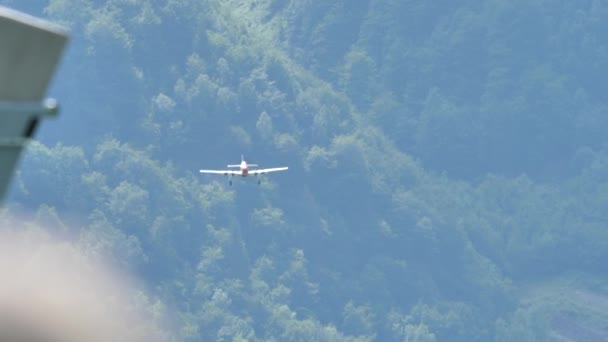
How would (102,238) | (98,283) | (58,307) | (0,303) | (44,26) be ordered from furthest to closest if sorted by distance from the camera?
(102,238) → (98,283) → (58,307) → (0,303) → (44,26)

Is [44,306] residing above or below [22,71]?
below

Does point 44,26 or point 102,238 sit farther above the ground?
point 102,238

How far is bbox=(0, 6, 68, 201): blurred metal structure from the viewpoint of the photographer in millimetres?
9391

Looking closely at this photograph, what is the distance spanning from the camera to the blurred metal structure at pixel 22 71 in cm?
939

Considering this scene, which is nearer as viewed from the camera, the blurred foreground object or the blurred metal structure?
the blurred metal structure

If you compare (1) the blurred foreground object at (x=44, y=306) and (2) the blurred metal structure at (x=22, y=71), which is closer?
(2) the blurred metal structure at (x=22, y=71)

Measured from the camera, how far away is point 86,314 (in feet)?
38.0

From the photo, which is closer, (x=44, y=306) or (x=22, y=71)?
(x=22, y=71)

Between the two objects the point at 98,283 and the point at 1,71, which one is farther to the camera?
the point at 98,283

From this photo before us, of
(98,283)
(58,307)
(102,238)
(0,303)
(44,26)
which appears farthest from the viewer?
(102,238)

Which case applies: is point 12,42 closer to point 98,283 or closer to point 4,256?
point 4,256

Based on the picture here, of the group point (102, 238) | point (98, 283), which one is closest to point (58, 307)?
point (98, 283)

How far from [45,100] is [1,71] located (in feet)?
0.72

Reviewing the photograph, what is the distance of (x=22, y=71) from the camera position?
Answer: 9414mm
